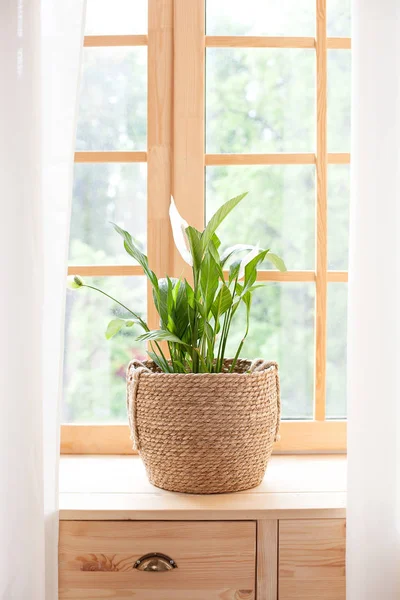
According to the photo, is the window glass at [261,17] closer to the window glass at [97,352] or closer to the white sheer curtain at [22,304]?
the white sheer curtain at [22,304]

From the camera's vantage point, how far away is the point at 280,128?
1.55 m

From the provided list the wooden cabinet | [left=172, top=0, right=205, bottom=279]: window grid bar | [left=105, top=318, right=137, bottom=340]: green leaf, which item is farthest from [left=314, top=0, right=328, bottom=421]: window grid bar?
[left=105, top=318, right=137, bottom=340]: green leaf

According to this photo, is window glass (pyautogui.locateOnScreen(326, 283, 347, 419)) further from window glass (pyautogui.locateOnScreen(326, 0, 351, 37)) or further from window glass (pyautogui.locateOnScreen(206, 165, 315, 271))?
window glass (pyautogui.locateOnScreen(326, 0, 351, 37))

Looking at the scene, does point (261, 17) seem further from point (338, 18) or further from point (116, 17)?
point (116, 17)

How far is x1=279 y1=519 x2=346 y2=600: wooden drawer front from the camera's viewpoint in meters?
1.14

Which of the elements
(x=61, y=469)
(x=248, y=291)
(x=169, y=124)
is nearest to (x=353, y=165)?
(x=248, y=291)

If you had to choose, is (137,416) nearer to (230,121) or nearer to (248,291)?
(248,291)

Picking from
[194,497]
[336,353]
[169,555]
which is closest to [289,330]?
[336,353]

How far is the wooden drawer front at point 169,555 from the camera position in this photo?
1.13m

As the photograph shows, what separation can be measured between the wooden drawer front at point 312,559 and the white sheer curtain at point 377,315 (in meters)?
0.05

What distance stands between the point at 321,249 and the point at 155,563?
32.7 inches

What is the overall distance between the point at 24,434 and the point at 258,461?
0.46 metres

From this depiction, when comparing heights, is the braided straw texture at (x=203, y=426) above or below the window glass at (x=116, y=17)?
below

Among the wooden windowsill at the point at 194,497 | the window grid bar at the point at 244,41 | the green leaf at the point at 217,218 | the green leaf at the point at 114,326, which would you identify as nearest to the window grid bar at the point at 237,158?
the window grid bar at the point at 244,41
